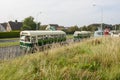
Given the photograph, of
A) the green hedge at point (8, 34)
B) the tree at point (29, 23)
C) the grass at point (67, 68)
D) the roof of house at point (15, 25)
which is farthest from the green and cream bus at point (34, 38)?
the roof of house at point (15, 25)

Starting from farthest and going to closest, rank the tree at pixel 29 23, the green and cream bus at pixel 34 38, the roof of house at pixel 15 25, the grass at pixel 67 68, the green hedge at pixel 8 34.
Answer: the roof of house at pixel 15 25 < the tree at pixel 29 23 < the green hedge at pixel 8 34 < the green and cream bus at pixel 34 38 < the grass at pixel 67 68

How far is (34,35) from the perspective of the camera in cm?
2234

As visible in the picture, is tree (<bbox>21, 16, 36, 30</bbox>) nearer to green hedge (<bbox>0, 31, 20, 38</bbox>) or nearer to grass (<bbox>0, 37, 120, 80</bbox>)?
green hedge (<bbox>0, 31, 20, 38</bbox>)

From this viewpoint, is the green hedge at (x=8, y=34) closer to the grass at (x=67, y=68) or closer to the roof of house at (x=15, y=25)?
the roof of house at (x=15, y=25)

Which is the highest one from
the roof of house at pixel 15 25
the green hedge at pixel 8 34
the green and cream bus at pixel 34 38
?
the roof of house at pixel 15 25

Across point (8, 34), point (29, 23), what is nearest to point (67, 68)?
point (8, 34)

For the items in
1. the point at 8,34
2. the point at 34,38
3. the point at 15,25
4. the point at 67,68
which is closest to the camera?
the point at 67,68

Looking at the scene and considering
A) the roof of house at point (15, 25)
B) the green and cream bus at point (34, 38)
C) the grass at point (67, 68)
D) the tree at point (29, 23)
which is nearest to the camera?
the grass at point (67, 68)

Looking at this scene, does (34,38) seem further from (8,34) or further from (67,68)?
(8,34)

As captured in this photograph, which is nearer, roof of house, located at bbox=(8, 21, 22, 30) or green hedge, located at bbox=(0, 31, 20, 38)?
green hedge, located at bbox=(0, 31, 20, 38)

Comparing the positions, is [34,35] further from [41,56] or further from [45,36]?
[41,56]

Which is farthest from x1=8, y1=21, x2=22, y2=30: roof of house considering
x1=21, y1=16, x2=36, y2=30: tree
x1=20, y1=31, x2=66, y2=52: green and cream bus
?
x1=20, y1=31, x2=66, y2=52: green and cream bus

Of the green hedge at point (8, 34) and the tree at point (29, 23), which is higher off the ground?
the tree at point (29, 23)

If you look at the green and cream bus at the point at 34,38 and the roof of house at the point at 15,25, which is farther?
the roof of house at the point at 15,25
